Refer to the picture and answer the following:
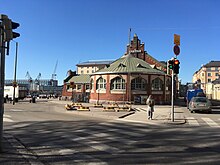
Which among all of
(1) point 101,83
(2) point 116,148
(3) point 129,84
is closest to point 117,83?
(3) point 129,84

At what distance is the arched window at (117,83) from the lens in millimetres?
37097

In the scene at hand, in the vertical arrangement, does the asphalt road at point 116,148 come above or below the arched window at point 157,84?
below

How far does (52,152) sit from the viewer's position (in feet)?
23.3

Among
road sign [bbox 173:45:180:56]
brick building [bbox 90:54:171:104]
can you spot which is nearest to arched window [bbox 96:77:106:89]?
brick building [bbox 90:54:171:104]

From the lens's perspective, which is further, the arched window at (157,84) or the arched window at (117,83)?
the arched window at (157,84)

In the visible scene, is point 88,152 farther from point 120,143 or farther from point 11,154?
point 11,154

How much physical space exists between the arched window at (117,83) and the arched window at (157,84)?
15.9ft

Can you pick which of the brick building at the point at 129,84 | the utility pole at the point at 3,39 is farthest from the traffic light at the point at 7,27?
the brick building at the point at 129,84

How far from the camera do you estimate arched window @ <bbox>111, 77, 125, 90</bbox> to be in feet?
122

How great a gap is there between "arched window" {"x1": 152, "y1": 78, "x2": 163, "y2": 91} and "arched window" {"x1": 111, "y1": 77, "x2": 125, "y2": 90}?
4.84 m

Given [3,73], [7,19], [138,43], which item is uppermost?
[138,43]

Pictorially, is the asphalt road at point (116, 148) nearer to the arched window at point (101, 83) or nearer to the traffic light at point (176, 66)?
the traffic light at point (176, 66)

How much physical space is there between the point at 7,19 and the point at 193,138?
7598mm

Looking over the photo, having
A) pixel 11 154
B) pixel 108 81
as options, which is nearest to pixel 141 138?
pixel 11 154
